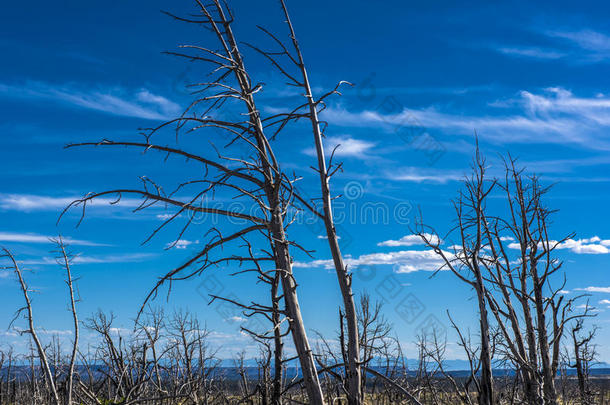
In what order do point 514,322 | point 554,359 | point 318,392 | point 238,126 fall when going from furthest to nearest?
point 554,359 < point 514,322 < point 238,126 < point 318,392

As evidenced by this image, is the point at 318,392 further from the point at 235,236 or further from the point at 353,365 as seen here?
the point at 235,236

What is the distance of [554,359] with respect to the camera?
7613mm

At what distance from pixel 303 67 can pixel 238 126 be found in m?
0.64

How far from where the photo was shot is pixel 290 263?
3.49 metres

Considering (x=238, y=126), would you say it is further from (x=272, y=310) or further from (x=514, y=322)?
(x=514, y=322)

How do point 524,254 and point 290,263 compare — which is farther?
point 524,254

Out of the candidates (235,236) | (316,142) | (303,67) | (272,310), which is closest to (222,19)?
(303,67)

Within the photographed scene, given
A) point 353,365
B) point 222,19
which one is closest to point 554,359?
point 353,365

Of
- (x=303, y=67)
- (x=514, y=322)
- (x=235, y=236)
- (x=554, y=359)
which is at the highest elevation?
(x=303, y=67)

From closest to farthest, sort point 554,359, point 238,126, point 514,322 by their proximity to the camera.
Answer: point 238,126 < point 514,322 < point 554,359

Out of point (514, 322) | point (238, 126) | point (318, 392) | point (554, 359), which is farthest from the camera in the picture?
point (554, 359)

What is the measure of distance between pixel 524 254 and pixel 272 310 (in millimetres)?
5671

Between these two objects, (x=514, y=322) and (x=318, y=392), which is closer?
(x=318, y=392)

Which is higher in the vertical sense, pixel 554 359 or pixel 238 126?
pixel 238 126
